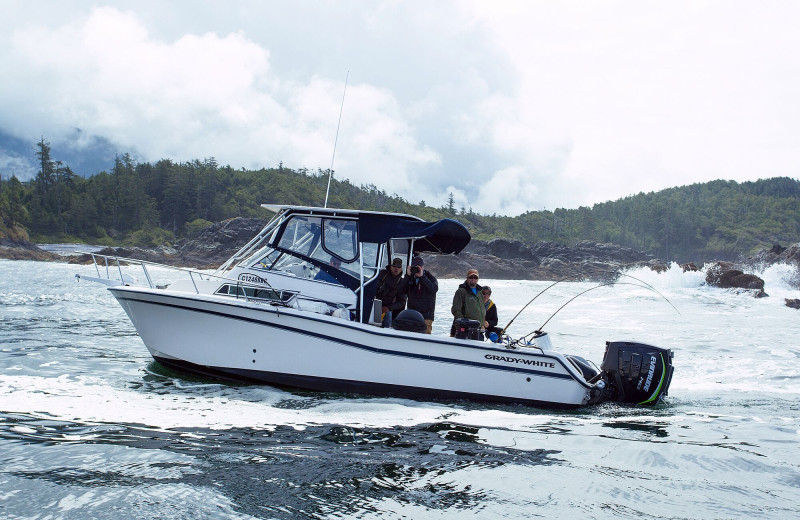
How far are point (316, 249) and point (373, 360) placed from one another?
2080 millimetres

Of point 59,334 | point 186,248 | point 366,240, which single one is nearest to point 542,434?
point 366,240

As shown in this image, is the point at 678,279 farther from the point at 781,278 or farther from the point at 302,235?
the point at 302,235

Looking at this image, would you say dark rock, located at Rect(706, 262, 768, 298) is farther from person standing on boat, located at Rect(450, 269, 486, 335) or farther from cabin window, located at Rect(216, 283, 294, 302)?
cabin window, located at Rect(216, 283, 294, 302)

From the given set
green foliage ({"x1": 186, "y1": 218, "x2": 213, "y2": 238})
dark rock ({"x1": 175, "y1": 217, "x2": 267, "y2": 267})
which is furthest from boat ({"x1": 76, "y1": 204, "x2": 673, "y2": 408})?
green foliage ({"x1": 186, "y1": 218, "x2": 213, "y2": 238})

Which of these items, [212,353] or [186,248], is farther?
[186,248]

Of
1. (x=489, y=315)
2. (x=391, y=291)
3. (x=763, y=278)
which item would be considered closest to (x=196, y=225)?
(x=763, y=278)

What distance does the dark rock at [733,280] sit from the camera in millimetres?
38619

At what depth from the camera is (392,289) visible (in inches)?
361

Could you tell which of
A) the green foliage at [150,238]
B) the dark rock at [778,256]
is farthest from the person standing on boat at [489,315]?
the green foliage at [150,238]

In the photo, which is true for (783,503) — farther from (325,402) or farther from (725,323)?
(725,323)

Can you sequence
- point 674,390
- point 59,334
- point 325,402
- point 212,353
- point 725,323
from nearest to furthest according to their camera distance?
point 325,402 → point 212,353 → point 674,390 → point 59,334 → point 725,323

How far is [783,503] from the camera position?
449cm

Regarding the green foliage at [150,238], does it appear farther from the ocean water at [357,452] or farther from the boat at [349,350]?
the ocean water at [357,452]

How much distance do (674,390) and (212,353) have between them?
755 cm
